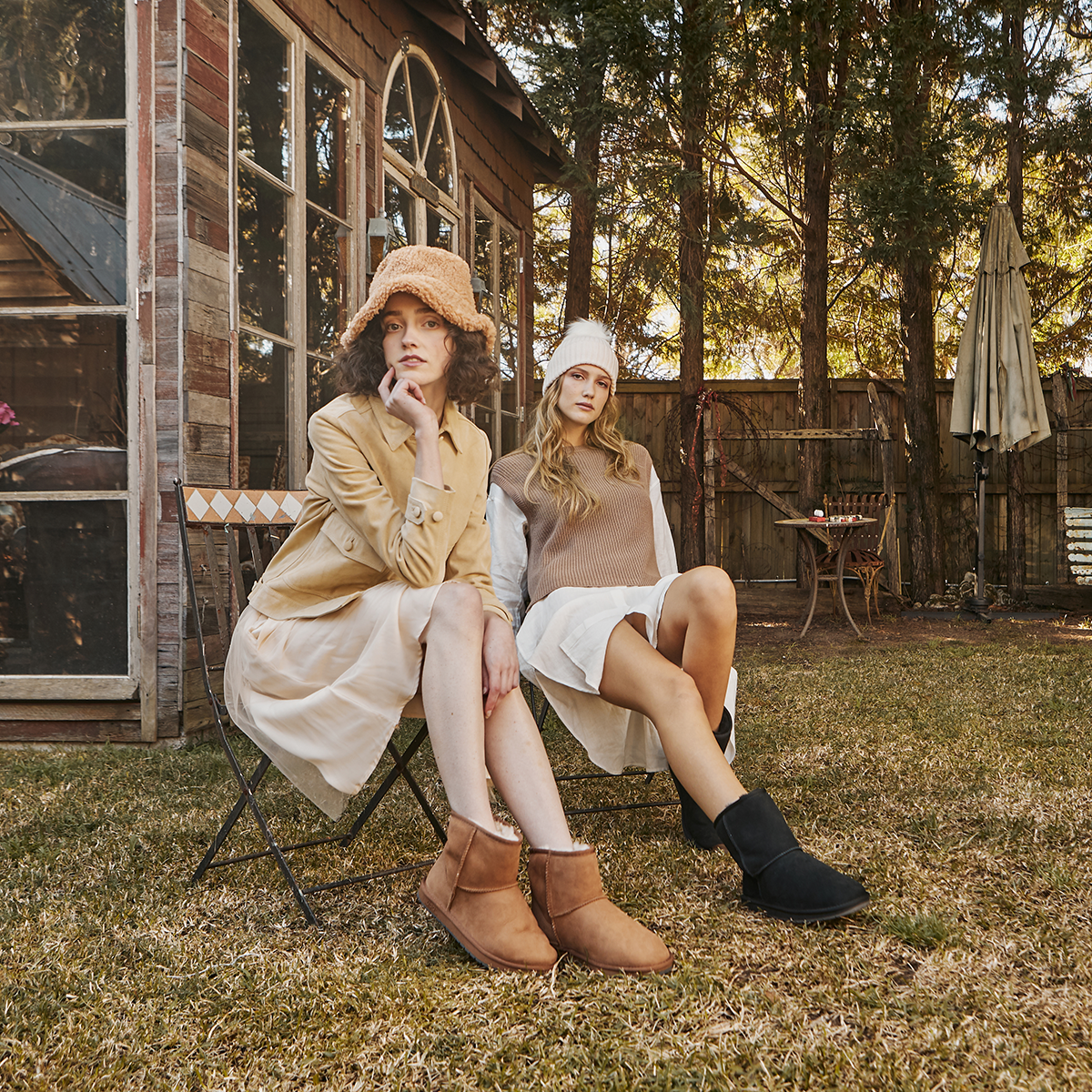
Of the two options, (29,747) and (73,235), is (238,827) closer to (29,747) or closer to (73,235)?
(29,747)

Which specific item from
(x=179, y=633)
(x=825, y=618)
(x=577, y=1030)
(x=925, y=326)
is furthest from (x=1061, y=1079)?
(x=925, y=326)

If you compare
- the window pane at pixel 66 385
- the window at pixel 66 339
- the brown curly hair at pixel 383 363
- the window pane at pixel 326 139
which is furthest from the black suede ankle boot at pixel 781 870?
the window pane at pixel 326 139

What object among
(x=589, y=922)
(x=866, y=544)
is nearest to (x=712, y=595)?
(x=589, y=922)

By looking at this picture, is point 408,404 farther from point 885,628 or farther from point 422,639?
point 885,628

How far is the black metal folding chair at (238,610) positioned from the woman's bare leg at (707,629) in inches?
24.1

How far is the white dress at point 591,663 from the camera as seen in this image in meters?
2.32

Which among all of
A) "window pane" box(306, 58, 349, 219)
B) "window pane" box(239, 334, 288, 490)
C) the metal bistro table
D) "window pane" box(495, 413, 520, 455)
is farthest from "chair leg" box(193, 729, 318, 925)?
"window pane" box(495, 413, 520, 455)

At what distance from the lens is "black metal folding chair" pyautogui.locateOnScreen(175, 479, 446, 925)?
6.88 feet

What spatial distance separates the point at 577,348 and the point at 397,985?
5.71ft

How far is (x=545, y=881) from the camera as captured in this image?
5.74ft

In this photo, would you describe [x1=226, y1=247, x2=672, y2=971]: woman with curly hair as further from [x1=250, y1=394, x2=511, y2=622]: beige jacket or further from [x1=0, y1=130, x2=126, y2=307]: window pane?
[x1=0, y1=130, x2=126, y2=307]: window pane

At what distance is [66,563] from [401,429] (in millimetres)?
1884

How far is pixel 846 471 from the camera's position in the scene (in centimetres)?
919

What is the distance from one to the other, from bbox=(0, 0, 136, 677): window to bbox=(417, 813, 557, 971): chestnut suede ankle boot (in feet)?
7.05
